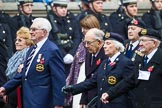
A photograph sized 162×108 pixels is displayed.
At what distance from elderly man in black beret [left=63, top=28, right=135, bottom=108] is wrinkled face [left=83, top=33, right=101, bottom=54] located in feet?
1.24

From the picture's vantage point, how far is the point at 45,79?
11.0 meters

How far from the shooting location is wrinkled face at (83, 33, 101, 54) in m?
11.5

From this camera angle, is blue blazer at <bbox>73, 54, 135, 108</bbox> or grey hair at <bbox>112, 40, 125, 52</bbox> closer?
blue blazer at <bbox>73, 54, 135, 108</bbox>

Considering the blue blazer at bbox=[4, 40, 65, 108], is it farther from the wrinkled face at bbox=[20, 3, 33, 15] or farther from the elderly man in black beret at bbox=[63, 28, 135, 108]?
the wrinkled face at bbox=[20, 3, 33, 15]

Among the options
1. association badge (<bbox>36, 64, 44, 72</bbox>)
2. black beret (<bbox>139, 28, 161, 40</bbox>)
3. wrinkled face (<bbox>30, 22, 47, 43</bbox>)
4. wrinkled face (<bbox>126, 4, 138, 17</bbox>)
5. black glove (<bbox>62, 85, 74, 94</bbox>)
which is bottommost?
wrinkled face (<bbox>126, 4, 138, 17</bbox>)

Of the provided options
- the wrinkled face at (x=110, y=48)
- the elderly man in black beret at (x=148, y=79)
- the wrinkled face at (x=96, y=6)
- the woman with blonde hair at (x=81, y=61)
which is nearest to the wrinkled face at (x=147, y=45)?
the elderly man in black beret at (x=148, y=79)

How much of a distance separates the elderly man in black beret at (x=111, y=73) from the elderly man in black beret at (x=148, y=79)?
6.2 inches

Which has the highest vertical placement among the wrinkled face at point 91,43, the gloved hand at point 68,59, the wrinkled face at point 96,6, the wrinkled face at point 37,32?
the wrinkled face at point 37,32

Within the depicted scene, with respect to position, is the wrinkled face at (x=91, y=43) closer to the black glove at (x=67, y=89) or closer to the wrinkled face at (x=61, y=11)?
the black glove at (x=67, y=89)

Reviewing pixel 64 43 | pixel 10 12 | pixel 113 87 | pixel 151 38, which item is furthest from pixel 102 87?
pixel 10 12

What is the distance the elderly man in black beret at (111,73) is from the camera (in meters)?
10.8

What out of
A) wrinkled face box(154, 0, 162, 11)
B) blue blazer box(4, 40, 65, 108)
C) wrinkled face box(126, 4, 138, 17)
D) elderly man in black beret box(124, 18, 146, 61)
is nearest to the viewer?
blue blazer box(4, 40, 65, 108)

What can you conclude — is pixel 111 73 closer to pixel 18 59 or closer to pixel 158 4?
pixel 18 59

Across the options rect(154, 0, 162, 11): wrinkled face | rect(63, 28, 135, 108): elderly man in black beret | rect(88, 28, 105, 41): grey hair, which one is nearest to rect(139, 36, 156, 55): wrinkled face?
rect(63, 28, 135, 108): elderly man in black beret
